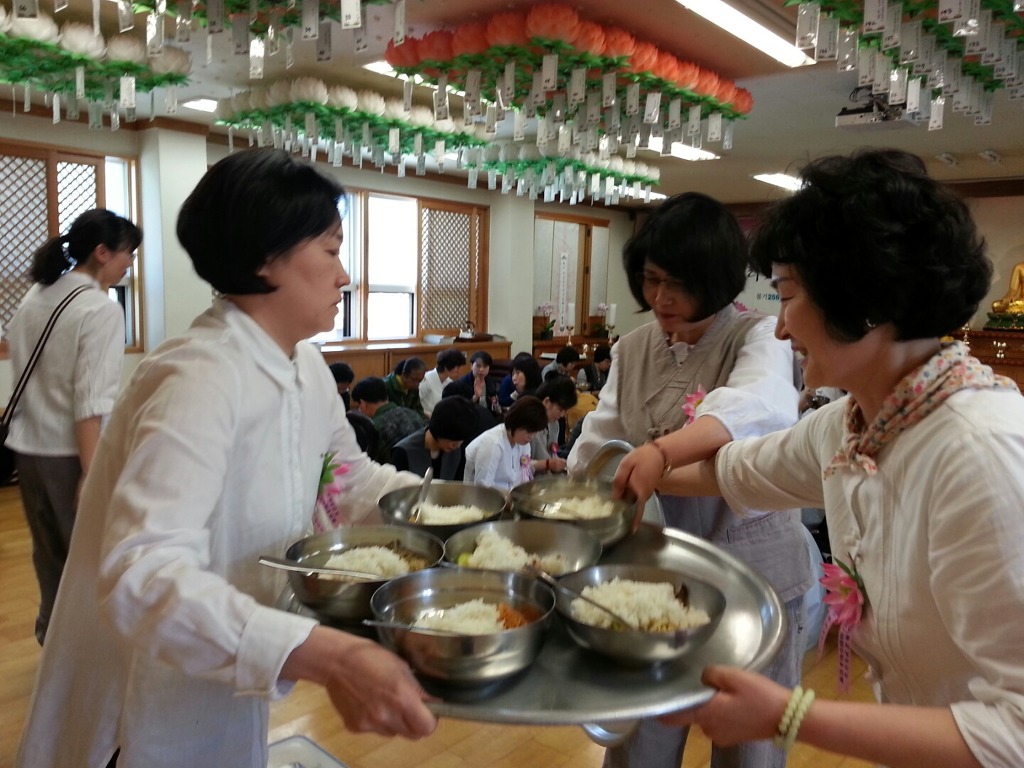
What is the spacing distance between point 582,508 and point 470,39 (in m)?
3.09

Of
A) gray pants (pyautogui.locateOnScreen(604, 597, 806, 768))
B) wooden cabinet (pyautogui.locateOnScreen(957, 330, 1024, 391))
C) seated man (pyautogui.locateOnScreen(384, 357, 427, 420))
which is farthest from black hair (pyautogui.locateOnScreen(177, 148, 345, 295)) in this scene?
wooden cabinet (pyautogui.locateOnScreen(957, 330, 1024, 391))

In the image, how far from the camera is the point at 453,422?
3.66 meters

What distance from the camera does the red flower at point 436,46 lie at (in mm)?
3820

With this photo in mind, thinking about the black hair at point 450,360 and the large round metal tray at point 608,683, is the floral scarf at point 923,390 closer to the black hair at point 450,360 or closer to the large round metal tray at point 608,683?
the large round metal tray at point 608,683

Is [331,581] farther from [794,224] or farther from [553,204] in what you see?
[553,204]

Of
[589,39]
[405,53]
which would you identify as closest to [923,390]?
[589,39]

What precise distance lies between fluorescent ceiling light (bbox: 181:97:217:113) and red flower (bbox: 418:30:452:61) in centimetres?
238

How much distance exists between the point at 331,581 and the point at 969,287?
0.92 m

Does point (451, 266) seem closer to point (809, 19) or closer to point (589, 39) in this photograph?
point (589, 39)

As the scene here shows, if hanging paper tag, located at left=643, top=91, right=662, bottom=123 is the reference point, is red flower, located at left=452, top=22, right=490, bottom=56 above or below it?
above

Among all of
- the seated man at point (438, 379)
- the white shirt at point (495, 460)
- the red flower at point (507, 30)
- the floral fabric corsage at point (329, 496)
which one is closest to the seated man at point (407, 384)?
the seated man at point (438, 379)

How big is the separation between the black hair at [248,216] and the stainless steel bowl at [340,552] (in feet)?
1.35

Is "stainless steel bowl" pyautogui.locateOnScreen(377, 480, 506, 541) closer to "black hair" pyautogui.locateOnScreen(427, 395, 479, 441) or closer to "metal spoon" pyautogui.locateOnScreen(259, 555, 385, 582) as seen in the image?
"metal spoon" pyautogui.locateOnScreen(259, 555, 385, 582)

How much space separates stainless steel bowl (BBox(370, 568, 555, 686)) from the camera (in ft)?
2.71
